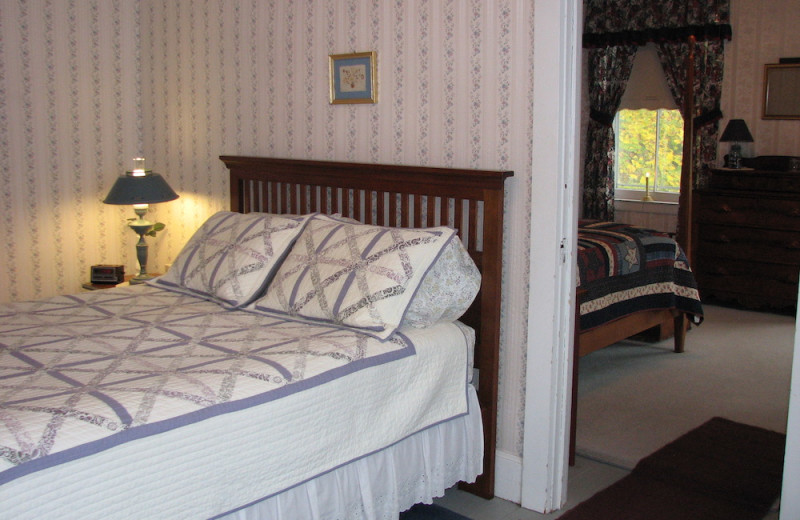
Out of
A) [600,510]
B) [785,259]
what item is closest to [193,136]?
[600,510]

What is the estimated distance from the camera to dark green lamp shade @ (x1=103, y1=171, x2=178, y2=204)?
154 inches

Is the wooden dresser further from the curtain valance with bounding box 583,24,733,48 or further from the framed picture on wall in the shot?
the framed picture on wall

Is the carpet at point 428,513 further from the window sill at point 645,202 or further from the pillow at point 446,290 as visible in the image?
the window sill at point 645,202

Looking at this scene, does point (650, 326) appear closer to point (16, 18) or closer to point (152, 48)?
point (152, 48)

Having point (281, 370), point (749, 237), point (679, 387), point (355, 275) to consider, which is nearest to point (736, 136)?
point (749, 237)

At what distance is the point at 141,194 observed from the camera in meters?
3.91

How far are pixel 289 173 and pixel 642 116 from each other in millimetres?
4655

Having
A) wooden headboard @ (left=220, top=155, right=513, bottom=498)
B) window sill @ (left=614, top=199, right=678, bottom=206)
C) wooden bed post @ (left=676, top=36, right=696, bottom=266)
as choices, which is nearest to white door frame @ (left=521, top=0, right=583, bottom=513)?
wooden headboard @ (left=220, top=155, right=513, bottom=498)

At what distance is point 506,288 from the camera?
2.92 meters

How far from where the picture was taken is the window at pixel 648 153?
7070 millimetres

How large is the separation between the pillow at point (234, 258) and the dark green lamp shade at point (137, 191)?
0.66 metres

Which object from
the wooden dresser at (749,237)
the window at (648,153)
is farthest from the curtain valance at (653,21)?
the wooden dresser at (749,237)

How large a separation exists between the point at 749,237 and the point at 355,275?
4214mm

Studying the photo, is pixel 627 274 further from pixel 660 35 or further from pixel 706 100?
pixel 660 35
